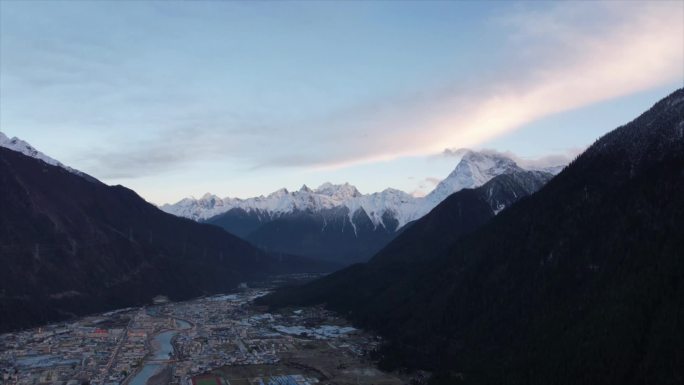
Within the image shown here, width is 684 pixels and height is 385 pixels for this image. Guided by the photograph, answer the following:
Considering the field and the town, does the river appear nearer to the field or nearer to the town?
the town

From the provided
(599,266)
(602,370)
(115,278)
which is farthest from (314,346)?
(115,278)

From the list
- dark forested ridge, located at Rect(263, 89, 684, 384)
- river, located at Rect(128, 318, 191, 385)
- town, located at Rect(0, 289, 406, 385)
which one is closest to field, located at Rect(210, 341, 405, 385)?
town, located at Rect(0, 289, 406, 385)

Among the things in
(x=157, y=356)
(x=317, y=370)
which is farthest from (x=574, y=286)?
(x=157, y=356)

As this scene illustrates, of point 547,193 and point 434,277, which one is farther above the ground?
point 547,193

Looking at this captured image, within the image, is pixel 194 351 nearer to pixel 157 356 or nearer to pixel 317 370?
pixel 157 356

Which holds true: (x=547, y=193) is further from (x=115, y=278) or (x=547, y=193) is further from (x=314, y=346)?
(x=115, y=278)

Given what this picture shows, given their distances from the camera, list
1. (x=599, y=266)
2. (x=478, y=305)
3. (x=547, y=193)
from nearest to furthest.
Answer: (x=599, y=266) → (x=478, y=305) → (x=547, y=193)
